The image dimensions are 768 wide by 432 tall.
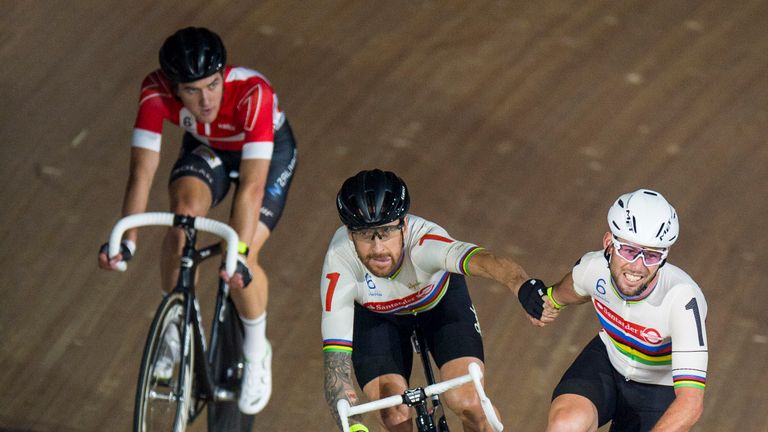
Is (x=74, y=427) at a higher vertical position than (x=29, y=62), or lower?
lower

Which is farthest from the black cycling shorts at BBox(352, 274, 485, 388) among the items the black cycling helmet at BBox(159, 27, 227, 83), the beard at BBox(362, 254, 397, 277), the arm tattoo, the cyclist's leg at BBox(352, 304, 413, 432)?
the black cycling helmet at BBox(159, 27, 227, 83)

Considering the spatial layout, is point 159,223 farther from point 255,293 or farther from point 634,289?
point 634,289

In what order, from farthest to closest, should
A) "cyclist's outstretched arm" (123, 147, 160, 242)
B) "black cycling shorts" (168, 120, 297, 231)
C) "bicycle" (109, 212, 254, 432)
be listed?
"black cycling shorts" (168, 120, 297, 231)
"cyclist's outstretched arm" (123, 147, 160, 242)
"bicycle" (109, 212, 254, 432)

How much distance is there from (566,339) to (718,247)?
0.97 metres

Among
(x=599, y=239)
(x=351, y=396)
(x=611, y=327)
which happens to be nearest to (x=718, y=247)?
(x=599, y=239)

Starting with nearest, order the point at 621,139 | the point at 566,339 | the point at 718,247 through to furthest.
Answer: the point at 566,339
the point at 718,247
the point at 621,139

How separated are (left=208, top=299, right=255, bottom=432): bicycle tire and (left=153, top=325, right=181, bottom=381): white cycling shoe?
324 millimetres

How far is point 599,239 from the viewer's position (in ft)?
18.1

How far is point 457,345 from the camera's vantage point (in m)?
3.61

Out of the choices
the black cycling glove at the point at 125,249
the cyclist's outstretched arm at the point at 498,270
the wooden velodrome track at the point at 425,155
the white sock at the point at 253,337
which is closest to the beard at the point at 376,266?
the cyclist's outstretched arm at the point at 498,270

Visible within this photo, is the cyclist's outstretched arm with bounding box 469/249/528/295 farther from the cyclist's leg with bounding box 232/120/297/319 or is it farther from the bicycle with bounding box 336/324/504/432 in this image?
the cyclist's leg with bounding box 232/120/297/319

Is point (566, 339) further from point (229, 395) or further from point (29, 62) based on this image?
point (29, 62)

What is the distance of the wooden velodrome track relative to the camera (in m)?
5.00

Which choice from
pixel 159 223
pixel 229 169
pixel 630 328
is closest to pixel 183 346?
pixel 159 223
